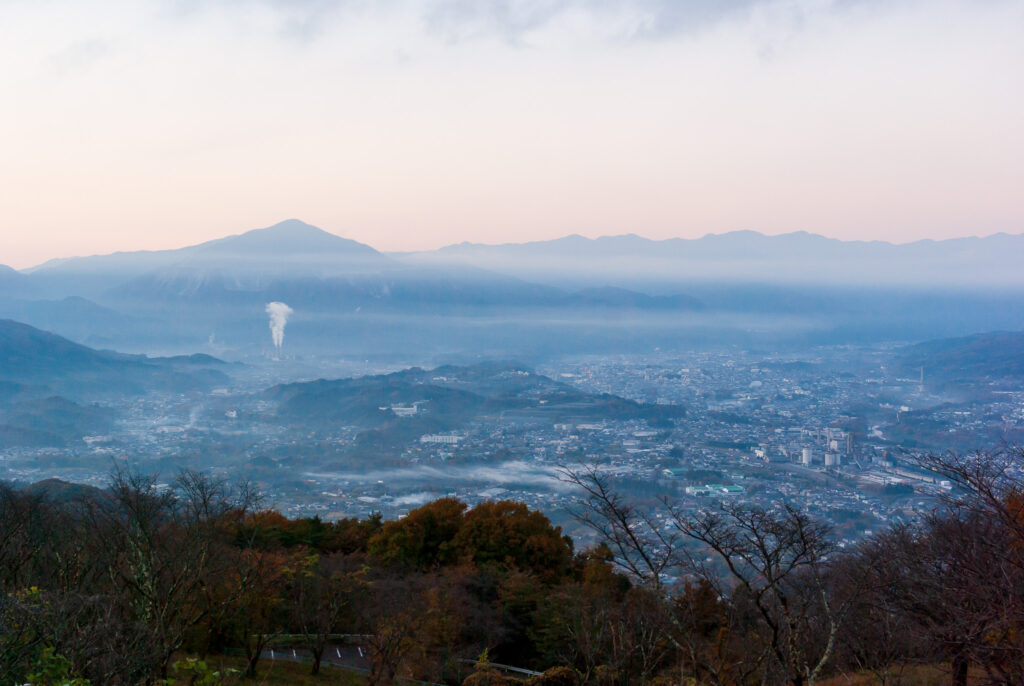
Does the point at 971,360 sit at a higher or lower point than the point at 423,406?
higher

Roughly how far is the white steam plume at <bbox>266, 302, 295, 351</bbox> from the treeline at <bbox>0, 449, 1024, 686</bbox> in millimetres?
117972

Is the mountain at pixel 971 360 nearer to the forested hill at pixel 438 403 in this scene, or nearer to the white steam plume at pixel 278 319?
the forested hill at pixel 438 403

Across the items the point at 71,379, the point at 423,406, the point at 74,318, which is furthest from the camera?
the point at 74,318

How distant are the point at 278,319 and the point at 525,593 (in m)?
144

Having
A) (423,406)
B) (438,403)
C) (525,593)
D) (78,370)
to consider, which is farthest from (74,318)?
(525,593)

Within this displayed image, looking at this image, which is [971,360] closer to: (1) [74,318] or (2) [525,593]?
(2) [525,593]

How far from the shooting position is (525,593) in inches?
602

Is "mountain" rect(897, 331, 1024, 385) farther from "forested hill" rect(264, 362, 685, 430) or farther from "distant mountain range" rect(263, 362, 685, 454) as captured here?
"distant mountain range" rect(263, 362, 685, 454)

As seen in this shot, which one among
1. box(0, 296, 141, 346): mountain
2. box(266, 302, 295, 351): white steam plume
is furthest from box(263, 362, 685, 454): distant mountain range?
box(0, 296, 141, 346): mountain

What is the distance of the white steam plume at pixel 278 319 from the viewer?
135663 millimetres

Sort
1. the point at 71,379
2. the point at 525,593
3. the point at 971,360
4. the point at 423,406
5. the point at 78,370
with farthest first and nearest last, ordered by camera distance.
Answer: the point at 78,370
the point at 971,360
the point at 71,379
the point at 423,406
the point at 525,593

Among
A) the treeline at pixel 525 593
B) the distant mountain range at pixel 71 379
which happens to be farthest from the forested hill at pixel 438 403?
the treeline at pixel 525 593

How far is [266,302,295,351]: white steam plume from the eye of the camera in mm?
135663

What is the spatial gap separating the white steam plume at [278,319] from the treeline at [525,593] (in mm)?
117972
